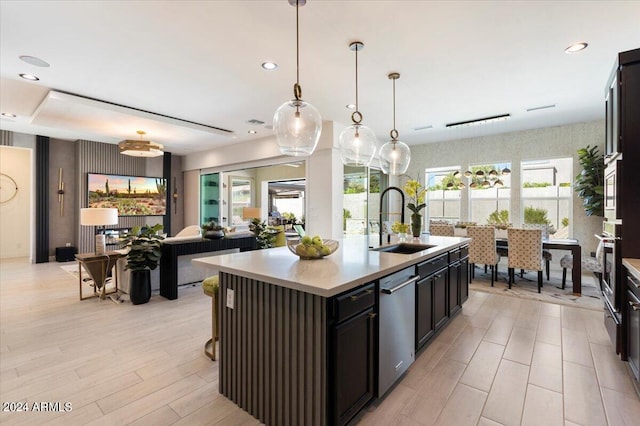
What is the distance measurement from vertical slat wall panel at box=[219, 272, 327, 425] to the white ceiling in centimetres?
231

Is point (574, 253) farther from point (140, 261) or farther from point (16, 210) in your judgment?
point (16, 210)

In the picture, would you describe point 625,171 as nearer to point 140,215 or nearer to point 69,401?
point 69,401

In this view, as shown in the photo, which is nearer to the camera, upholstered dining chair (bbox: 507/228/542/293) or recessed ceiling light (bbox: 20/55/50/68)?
recessed ceiling light (bbox: 20/55/50/68)

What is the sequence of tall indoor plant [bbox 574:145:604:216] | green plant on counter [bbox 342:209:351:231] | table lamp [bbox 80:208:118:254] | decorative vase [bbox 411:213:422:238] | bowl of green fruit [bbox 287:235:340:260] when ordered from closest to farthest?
bowl of green fruit [bbox 287:235:340:260]
decorative vase [bbox 411:213:422:238]
table lamp [bbox 80:208:118:254]
tall indoor plant [bbox 574:145:604:216]
green plant on counter [bbox 342:209:351:231]

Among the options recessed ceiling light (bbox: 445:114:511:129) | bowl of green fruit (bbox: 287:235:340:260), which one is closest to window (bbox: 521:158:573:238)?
→ recessed ceiling light (bbox: 445:114:511:129)

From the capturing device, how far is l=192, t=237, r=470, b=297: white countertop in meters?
1.55

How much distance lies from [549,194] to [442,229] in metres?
2.63

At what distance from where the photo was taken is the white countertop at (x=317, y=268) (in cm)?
155

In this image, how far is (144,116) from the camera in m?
5.19

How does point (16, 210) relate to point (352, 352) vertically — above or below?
above

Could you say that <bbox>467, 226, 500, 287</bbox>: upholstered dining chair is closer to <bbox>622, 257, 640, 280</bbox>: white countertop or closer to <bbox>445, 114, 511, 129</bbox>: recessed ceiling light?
<bbox>445, 114, 511, 129</bbox>: recessed ceiling light

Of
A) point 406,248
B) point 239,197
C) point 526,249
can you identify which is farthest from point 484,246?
point 239,197

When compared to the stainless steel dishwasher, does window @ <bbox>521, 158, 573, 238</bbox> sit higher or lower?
higher

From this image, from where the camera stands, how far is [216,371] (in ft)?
7.95
